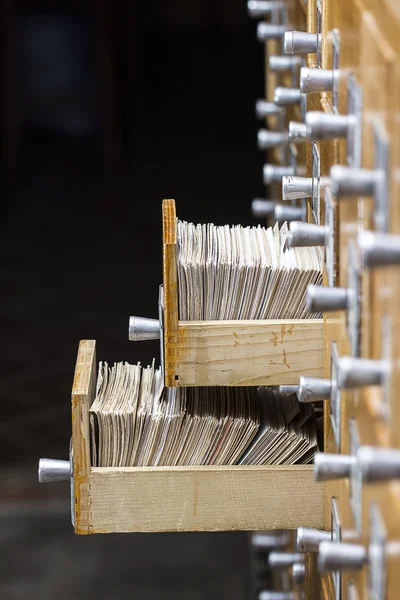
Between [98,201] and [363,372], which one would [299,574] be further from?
[98,201]

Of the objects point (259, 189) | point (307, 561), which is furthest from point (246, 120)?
point (307, 561)

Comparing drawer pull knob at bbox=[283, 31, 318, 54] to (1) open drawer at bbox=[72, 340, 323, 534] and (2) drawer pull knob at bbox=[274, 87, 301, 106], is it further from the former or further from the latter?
(1) open drawer at bbox=[72, 340, 323, 534]

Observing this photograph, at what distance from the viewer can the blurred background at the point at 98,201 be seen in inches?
199

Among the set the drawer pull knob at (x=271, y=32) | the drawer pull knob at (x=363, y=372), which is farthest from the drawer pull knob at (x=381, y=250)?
the drawer pull knob at (x=271, y=32)

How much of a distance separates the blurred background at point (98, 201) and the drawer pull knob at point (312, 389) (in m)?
3.48

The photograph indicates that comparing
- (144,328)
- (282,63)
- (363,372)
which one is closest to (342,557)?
(363,372)

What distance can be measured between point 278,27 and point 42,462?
63.4 inches

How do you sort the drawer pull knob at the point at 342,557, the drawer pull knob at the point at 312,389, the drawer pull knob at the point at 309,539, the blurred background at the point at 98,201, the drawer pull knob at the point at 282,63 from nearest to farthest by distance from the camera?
1. the drawer pull knob at the point at 342,557
2. the drawer pull knob at the point at 312,389
3. the drawer pull knob at the point at 309,539
4. the drawer pull knob at the point at 282,63
5. the blurred background at the point at 98,201

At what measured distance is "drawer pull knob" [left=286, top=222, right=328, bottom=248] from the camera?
1.45 m

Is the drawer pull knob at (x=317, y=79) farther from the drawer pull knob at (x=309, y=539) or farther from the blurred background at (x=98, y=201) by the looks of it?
the blurred background at (x=98, y=201)

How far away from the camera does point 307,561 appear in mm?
2486

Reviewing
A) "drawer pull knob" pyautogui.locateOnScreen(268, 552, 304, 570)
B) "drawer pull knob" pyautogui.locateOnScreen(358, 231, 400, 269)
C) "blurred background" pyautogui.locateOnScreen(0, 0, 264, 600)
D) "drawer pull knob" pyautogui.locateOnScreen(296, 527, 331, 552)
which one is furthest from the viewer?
"blurred background" pyautogui.locateOnScreen(0, 0, 264, 600)

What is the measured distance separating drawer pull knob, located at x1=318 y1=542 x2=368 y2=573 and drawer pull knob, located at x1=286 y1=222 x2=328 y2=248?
1.28 feet

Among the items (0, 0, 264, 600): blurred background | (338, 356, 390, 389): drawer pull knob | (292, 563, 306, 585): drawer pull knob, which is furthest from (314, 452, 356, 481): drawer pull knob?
(0, 0, 264, 600): blurred background
